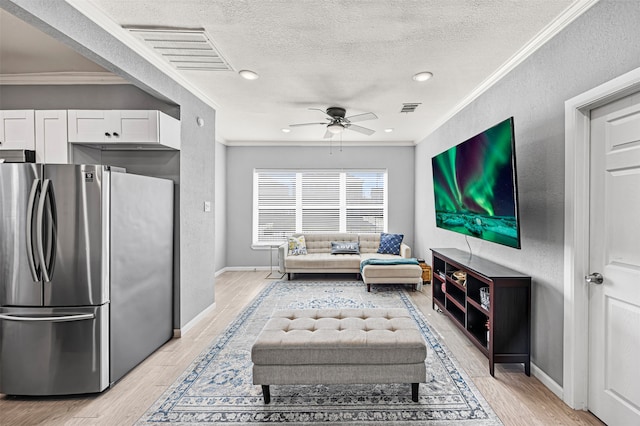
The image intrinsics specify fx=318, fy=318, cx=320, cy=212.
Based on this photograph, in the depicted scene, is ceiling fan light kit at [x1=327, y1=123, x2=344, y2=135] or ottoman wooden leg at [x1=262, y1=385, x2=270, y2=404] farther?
ceiling fan light kit at [x1=327, y1=123, x2=344, y2=135]

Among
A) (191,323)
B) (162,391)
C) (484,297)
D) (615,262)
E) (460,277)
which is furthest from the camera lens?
→ (191,323)

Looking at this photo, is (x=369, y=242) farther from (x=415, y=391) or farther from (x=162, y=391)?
(x=162, y=391)

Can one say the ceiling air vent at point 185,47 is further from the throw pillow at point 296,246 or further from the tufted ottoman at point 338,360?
the throw pillow at point 296,246

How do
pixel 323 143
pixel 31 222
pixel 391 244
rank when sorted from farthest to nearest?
pixel 323 143, pixel 391 244, pixel 31 222

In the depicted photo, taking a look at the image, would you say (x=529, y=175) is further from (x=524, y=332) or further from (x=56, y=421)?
(x=56, y=421)

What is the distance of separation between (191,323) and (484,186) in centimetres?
326

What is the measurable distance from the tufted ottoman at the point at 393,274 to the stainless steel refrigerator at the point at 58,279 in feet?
11.1

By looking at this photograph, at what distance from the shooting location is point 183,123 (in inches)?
130

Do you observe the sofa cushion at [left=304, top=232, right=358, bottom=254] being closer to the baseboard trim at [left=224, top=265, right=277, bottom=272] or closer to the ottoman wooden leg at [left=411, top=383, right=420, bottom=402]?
the baseboard trim at [left=224, top=265, right=277, bottom=272]

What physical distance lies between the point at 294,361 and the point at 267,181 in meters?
4.95

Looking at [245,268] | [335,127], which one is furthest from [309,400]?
[245,268]

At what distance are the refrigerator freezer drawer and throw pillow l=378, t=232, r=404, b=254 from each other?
473 centimetres

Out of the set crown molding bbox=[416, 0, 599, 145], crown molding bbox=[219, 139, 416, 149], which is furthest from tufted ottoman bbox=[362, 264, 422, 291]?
crown molding bbox=[219, 139, 416, 149]

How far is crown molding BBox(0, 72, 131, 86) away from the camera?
3029 millimetres
